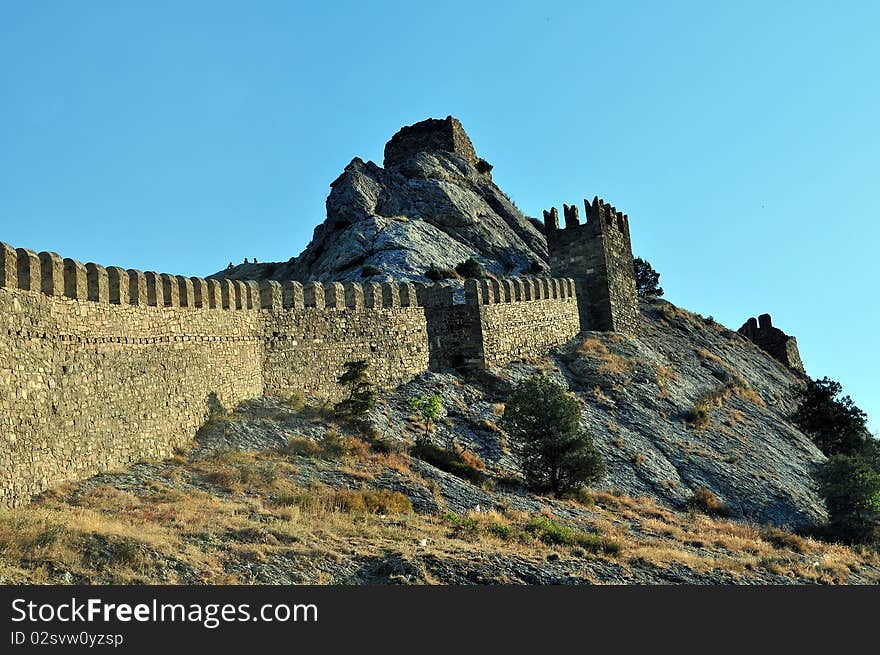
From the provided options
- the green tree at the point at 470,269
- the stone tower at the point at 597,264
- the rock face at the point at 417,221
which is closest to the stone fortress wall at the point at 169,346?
the stone tower at the point at 597,264

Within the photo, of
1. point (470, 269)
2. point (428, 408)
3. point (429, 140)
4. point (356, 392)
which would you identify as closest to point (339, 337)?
point (356, 392)

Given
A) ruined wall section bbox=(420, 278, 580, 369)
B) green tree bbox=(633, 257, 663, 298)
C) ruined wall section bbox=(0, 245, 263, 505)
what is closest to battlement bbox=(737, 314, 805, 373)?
green tree bbox=(633, 257, 663, 298)

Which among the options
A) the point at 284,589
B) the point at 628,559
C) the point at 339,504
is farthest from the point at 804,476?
the point at 284,589

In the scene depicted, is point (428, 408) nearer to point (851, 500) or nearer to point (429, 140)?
point (851, 500)

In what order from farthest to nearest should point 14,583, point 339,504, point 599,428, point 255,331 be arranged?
point 599,428 → point 255,331 → point 339,504 → point 14,583

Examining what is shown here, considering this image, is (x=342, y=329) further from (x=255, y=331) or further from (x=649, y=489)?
(x=649, y=489)

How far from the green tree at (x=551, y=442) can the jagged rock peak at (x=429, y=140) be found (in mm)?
40100

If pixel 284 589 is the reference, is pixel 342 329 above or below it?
above

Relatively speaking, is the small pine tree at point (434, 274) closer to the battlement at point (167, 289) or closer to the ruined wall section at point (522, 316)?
the ruined wall section at point (522, 316)

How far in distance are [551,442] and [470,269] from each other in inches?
876

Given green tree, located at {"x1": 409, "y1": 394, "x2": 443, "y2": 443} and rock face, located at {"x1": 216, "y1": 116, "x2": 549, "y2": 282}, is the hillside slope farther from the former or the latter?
rock face, located at {"x1": 216, "y1": 116, "x2": 549, "y2": 282}

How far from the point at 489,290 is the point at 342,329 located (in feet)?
25.3

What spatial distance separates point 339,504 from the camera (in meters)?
17.9

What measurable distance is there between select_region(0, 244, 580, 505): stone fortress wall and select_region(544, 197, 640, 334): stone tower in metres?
7.21
